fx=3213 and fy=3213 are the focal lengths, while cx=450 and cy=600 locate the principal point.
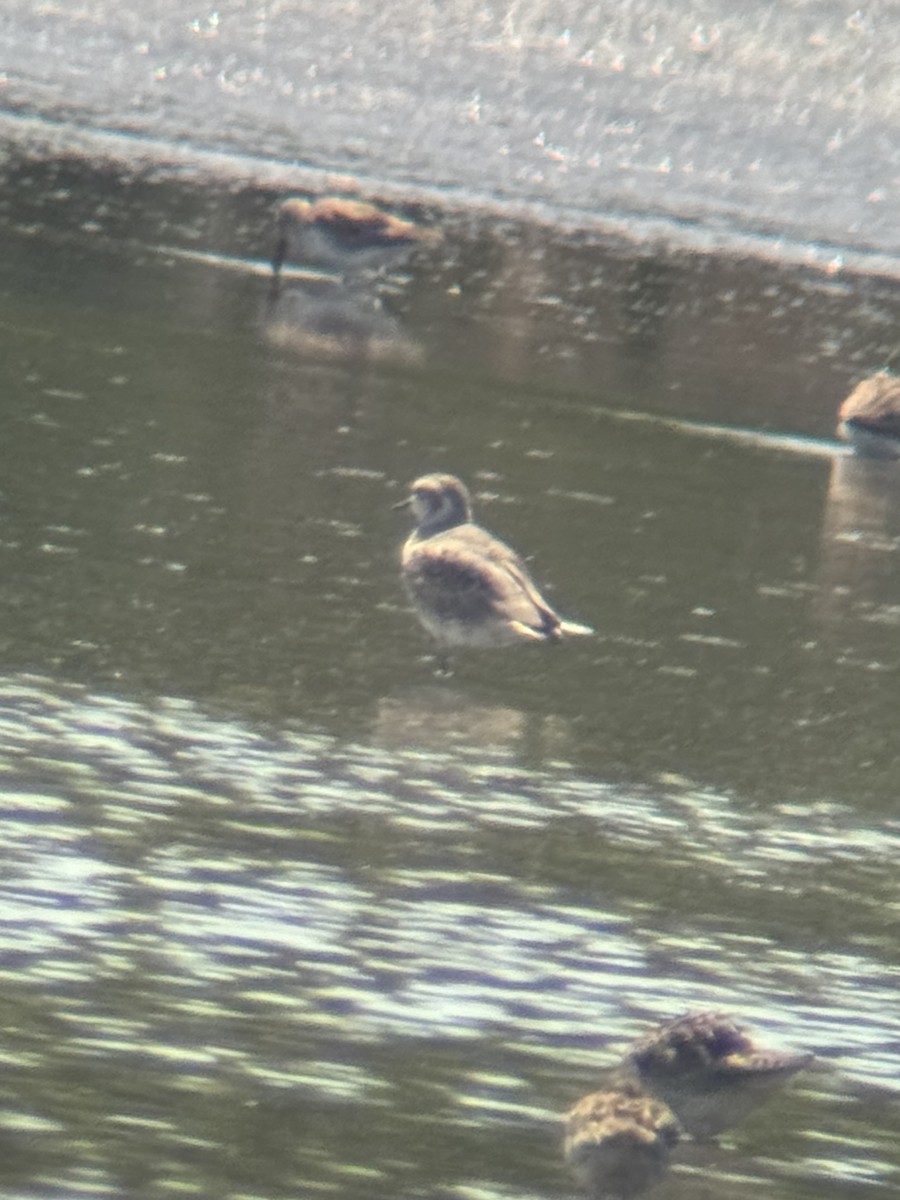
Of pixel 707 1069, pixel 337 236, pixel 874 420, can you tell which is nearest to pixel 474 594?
pixel 707 1069

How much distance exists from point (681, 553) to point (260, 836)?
183 inches

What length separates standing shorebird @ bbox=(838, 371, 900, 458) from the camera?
15328 millimetres

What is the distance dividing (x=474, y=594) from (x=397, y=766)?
135cm

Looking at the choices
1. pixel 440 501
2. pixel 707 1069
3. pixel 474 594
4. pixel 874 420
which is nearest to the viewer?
pixel 707 1069

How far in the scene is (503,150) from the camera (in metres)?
23.0

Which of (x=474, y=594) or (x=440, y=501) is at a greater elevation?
(x=440, y=501)

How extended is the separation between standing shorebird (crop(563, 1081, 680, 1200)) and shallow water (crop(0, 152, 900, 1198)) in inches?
3.2

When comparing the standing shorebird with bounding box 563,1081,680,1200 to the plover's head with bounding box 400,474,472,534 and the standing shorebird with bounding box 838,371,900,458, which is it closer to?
the plover's head with bounding box 400,474,472,534

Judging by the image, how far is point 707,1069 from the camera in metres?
6.14

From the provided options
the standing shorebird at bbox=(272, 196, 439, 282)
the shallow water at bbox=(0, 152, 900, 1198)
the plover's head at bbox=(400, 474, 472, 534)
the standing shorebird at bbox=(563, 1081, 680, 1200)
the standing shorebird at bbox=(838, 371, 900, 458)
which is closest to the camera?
the standing shorebird at bbox=(563, 1081, 680, 1200)

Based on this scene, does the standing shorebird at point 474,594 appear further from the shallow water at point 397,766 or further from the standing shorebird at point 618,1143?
the standing shorebird at point 618,1143

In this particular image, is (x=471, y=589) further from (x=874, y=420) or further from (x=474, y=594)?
(x=874, y=420)

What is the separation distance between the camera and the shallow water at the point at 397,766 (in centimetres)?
611

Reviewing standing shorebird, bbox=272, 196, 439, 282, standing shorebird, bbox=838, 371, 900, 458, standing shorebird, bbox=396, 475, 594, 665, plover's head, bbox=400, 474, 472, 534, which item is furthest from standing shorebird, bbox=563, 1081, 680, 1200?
standing shorebird, bbox=272, 196, 439, 282
